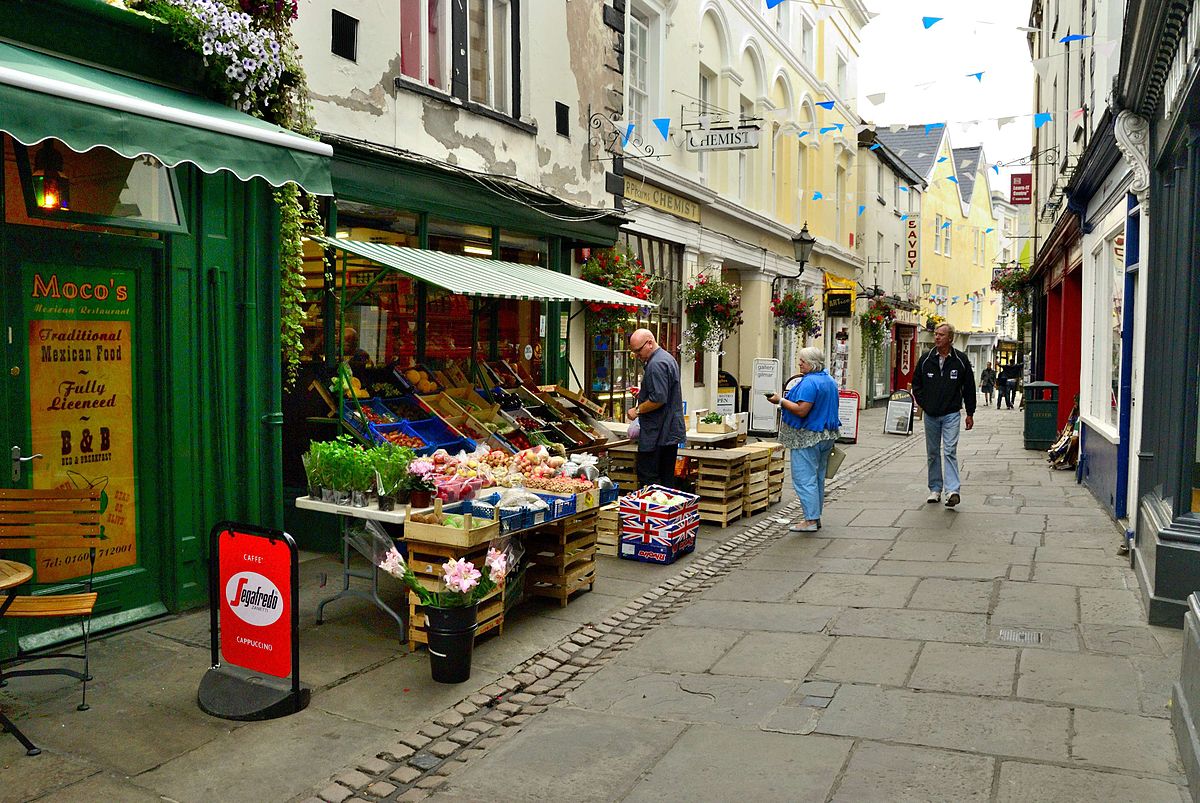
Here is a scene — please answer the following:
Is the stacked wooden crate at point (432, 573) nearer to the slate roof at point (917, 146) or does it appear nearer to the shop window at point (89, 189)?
the shop window at point (89, 189)

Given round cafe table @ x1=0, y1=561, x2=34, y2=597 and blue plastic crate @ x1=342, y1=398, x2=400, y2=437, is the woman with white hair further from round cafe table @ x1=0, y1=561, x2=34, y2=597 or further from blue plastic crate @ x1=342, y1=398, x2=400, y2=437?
round cafe table @ x1=0, y1=561, x2=34, y2=597

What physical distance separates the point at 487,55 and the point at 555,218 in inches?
78.6

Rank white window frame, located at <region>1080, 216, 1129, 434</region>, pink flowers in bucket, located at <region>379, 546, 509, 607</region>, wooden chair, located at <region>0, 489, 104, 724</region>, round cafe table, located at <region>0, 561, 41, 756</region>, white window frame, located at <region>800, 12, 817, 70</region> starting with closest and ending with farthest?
round cafe table, located at <region>0, 561, 41, 756</region>
wooden chair, located at <region>0, 489, 104, 724</region>
pink flowers in bucket, located at <region>379, 546, 509, 607</region>
white window frame, located at <region>1080, 216, 1129, 434</region>
white window frame, located at <region>800, 12, 817, 70</region>

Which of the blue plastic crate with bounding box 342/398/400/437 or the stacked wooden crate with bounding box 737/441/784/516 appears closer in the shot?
the blue plastic crate with bounding box 342/398/400/437

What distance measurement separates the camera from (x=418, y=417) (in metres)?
9.05

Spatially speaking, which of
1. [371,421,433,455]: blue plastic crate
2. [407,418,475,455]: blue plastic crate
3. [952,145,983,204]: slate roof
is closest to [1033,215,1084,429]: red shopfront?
[407,418,475,455]: blue plastic crate

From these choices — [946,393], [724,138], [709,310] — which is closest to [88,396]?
[946,393]

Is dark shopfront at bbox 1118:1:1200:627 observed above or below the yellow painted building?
below

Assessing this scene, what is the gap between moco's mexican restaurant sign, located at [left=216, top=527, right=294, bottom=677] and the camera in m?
4.80

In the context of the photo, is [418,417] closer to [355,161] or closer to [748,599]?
[355,161]

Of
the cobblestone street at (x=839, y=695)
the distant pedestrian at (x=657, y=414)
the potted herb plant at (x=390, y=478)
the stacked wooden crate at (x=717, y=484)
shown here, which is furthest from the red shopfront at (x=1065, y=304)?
the potted herb plant at (x=390, y=478)

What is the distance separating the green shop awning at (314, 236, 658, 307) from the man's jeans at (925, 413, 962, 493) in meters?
3.58

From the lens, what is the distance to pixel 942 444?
11.0m

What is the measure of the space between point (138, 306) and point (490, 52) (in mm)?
6049
